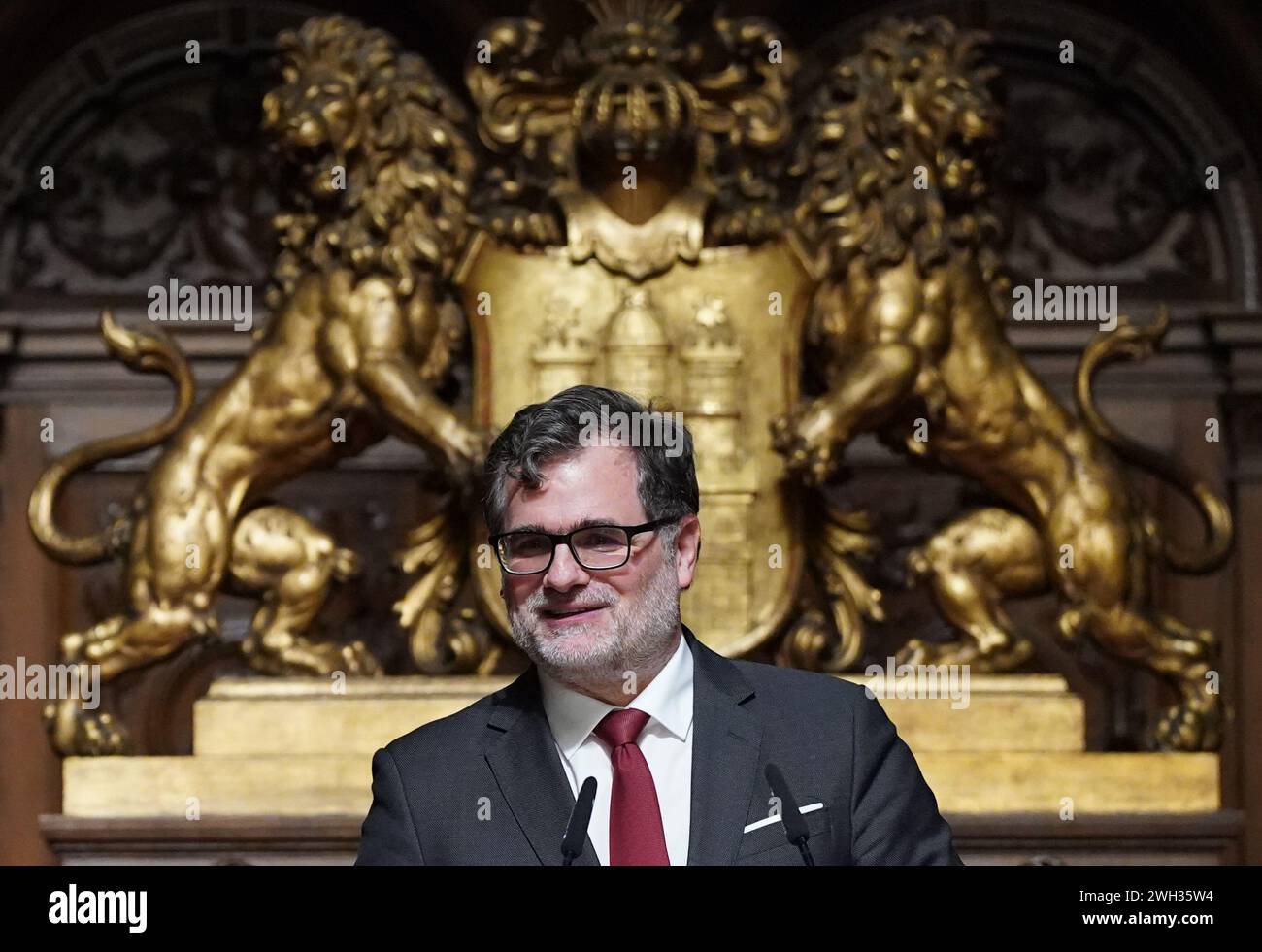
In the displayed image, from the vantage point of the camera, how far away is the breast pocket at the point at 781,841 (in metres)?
1.90

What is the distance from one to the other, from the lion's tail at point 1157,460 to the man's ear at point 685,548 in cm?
197

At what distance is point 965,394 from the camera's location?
3.81 meters

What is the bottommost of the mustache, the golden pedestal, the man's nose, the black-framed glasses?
the golden pedestal

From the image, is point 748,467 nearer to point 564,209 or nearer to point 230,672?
point 564,209

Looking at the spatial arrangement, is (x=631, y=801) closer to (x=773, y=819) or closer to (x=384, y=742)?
(x=773, y=819)

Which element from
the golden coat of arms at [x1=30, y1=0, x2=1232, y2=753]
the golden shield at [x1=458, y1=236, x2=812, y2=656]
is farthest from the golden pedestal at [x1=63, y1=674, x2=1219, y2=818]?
the golden shield at [x1=458, y1=236, x2=812, y2=656]

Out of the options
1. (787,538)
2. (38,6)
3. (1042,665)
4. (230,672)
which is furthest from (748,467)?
(38,6)

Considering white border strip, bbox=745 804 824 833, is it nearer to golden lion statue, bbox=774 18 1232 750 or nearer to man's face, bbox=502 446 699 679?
man's face, bbox=502 446 699 679

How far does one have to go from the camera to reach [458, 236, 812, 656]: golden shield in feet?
12.6

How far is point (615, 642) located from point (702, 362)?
198 cm

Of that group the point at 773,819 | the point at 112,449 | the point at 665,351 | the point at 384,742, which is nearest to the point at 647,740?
the point at 773,819

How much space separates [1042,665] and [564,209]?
50.3 inches

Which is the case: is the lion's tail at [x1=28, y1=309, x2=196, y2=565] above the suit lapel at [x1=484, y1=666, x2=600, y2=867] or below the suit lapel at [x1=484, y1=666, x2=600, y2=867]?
above

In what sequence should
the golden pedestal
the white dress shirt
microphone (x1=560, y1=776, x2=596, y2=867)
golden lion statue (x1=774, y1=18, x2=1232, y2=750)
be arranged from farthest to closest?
golden lion statue (x1=774, y1=18, x2=1232, y2=750) → the golden pedestal → the white dress shirt → microphone (x1=560, y1=776, x2=596, y2=867)
